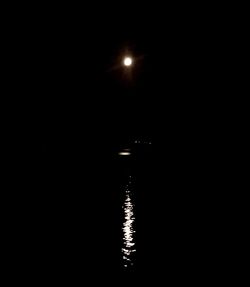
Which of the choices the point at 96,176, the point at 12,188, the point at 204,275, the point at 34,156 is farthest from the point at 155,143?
the point at 204,275

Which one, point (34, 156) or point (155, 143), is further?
point (155, 143)

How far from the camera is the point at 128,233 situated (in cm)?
1042

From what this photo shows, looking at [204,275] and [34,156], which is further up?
[34,156]

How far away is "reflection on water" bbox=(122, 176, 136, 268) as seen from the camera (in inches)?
332

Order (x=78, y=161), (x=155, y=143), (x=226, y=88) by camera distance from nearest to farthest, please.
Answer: (x=226, y=88), (x=78, y=161), (x=155, y=143)

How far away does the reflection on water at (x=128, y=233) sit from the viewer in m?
8.45

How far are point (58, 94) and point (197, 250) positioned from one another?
26.0m

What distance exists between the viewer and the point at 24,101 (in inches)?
1216

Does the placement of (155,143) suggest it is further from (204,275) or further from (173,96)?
(204,275)

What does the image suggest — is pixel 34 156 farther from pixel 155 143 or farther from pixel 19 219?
pixel 19 219

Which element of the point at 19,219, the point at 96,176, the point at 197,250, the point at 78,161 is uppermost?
the point at 78,161

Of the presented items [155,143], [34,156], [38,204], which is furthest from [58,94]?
[38,204]

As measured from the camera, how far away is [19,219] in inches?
475

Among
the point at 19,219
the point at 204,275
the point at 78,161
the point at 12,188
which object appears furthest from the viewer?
the point at 78,161
